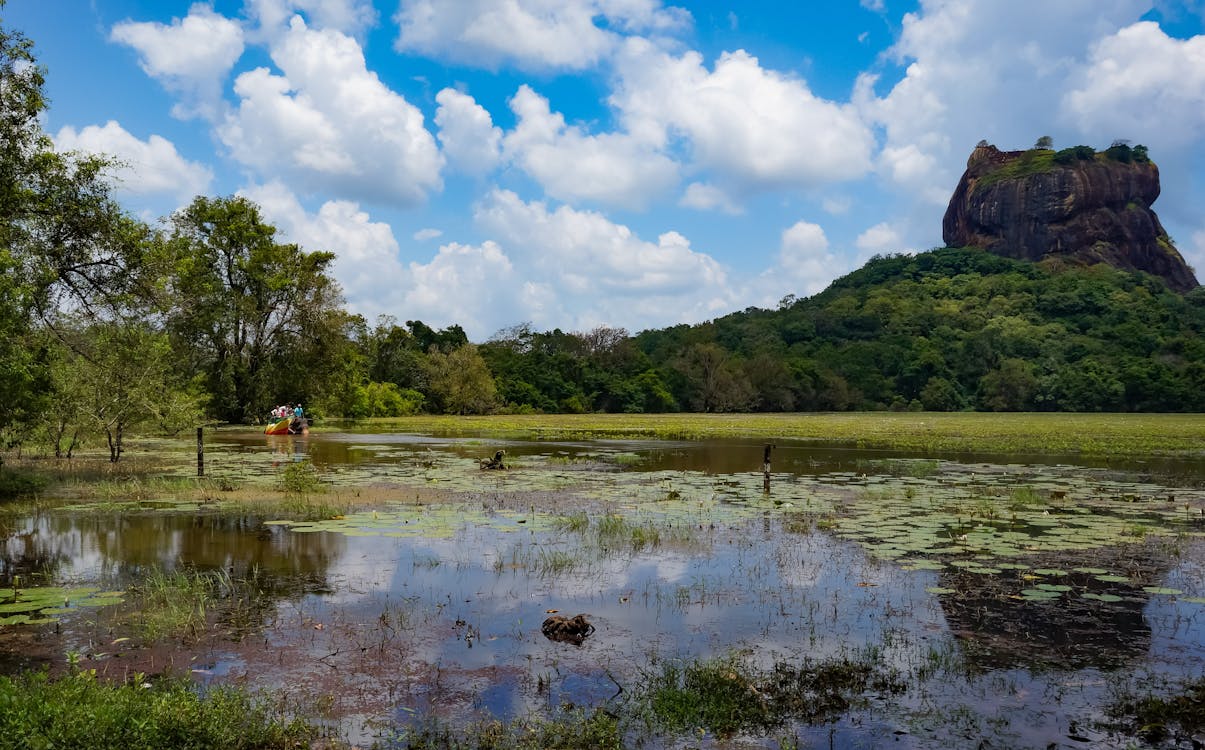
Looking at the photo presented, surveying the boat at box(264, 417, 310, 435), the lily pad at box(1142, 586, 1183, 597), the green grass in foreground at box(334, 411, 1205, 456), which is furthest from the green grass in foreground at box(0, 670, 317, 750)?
the boat at box(264, 417, 310, 435)

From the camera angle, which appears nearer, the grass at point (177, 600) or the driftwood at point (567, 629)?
the grass at point (177, 600)

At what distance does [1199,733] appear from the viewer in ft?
20.8

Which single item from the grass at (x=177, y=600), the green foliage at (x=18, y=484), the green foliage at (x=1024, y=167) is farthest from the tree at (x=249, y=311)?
the green foliage at (x=1024, y=167)

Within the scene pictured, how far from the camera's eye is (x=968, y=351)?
336 ft

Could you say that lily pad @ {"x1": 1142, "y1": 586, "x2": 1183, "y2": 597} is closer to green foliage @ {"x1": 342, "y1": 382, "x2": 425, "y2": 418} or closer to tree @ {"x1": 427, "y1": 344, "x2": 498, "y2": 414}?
green foliage @ {"x1": 342, "y1": 382, "x2": 425, "y2": 418}

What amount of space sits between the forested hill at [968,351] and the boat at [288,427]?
57866 millimetres

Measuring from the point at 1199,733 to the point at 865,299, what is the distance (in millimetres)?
132053

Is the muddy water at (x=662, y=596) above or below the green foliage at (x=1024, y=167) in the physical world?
below

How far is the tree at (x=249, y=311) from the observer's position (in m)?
49.3

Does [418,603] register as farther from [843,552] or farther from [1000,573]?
[1000,573]

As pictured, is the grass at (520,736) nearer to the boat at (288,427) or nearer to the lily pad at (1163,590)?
the lily pad at (1163,590)

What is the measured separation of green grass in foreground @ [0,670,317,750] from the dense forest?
1167cm

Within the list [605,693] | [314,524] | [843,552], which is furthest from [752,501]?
[605,693]

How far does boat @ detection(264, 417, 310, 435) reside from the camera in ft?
142
